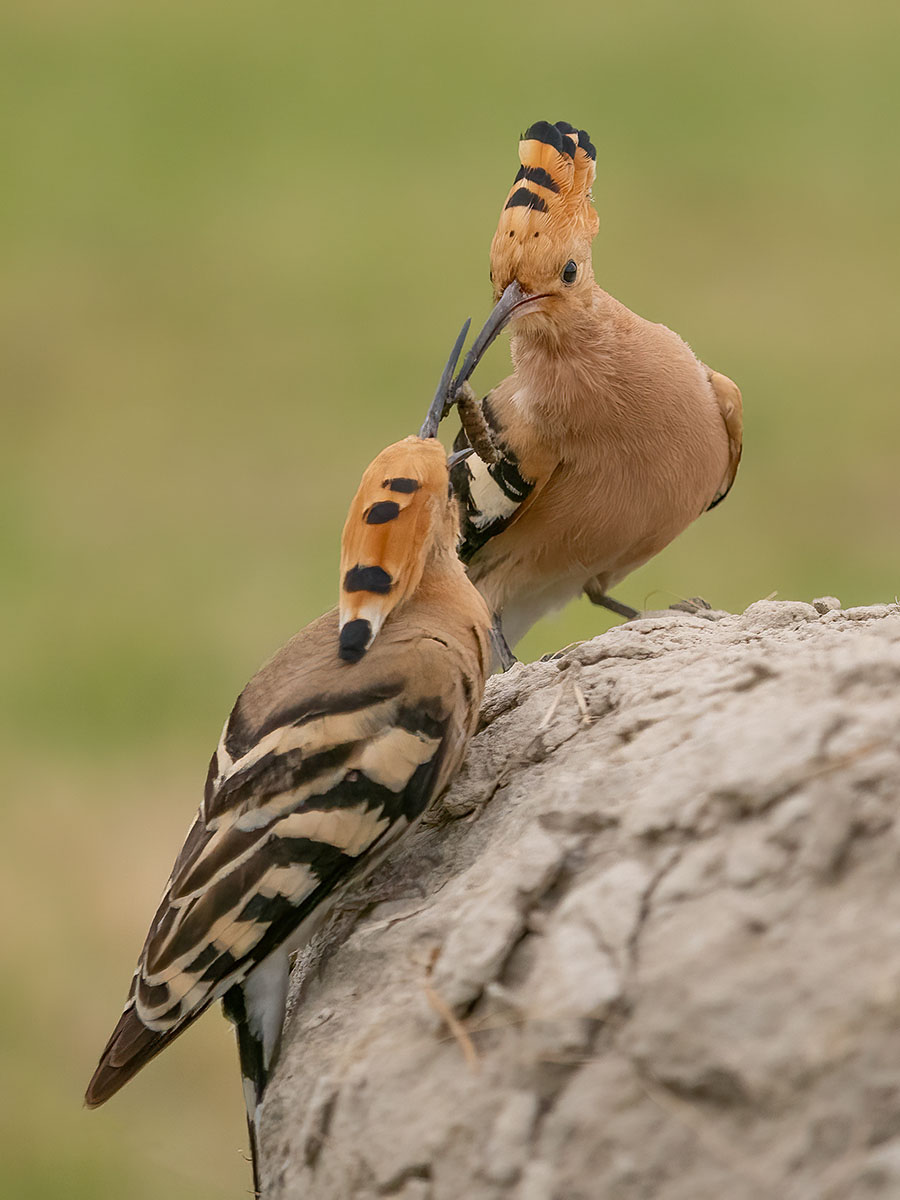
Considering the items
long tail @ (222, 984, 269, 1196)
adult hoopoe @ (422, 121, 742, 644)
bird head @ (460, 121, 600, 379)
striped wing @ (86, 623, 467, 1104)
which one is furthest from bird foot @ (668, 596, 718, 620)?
long tail @ (222, 984, 269, 1196)

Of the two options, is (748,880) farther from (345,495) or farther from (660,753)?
Result: (345,495)

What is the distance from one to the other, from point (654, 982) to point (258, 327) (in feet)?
38.5

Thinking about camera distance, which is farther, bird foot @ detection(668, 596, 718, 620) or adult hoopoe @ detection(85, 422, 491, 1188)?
bird foot @ detection(668, 596, 718, 620)

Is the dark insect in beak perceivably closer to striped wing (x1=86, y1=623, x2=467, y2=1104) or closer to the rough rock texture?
striped wing (x1=86, y1=623, x2=467, y2=1104)

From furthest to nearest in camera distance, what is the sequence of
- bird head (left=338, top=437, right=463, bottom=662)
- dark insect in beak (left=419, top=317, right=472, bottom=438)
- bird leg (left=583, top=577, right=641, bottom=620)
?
bird leg (left=583, top=577, right=641, bottom=620) < dark insect in beak (left=419, top=317, right=472, bottom=438) < bird head (left=338, top=437, right=463, bottom=662)

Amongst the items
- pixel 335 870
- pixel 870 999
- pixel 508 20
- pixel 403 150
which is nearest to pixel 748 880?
pixel 870 999

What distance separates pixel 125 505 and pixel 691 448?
7.48 metres

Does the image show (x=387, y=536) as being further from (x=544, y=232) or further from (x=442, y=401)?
(x=544, y=232)

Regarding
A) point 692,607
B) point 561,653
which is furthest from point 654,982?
point 692,607

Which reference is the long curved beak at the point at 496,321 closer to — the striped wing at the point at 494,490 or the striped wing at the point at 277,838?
the striped wing at the point at 494,490

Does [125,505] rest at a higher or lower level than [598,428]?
lower

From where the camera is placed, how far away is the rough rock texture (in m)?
2.19

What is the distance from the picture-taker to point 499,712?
3.27 metres

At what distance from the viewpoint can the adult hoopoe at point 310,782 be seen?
2756 millimetres
